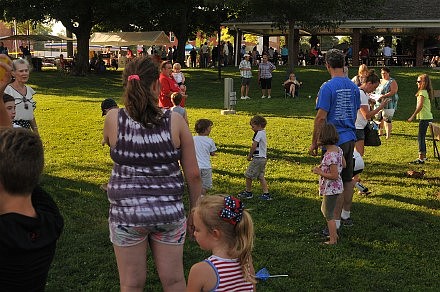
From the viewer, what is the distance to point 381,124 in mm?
12992

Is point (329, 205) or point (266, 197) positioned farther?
point (266, 197)

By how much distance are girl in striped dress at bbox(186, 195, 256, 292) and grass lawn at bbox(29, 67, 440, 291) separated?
1989 mm

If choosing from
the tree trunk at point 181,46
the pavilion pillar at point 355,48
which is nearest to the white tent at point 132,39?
the tree trunk at point 181,46

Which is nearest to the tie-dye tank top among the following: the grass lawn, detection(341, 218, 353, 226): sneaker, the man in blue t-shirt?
the grass lawn

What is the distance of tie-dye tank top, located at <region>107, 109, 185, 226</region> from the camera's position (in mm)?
3113

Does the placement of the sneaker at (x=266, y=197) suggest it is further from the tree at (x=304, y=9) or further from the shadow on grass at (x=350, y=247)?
the tree at (x=304, y=9)

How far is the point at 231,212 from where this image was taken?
2.80 metres

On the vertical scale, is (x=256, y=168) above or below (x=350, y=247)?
above

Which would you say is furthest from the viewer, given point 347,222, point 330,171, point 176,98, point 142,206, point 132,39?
point 132,39

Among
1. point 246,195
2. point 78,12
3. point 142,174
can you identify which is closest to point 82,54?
point 78,12

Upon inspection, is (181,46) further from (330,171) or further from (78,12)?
(330,171)

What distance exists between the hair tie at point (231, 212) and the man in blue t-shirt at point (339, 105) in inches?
122

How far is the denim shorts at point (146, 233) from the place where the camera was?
124 inches

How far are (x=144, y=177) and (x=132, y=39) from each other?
33311 mm
